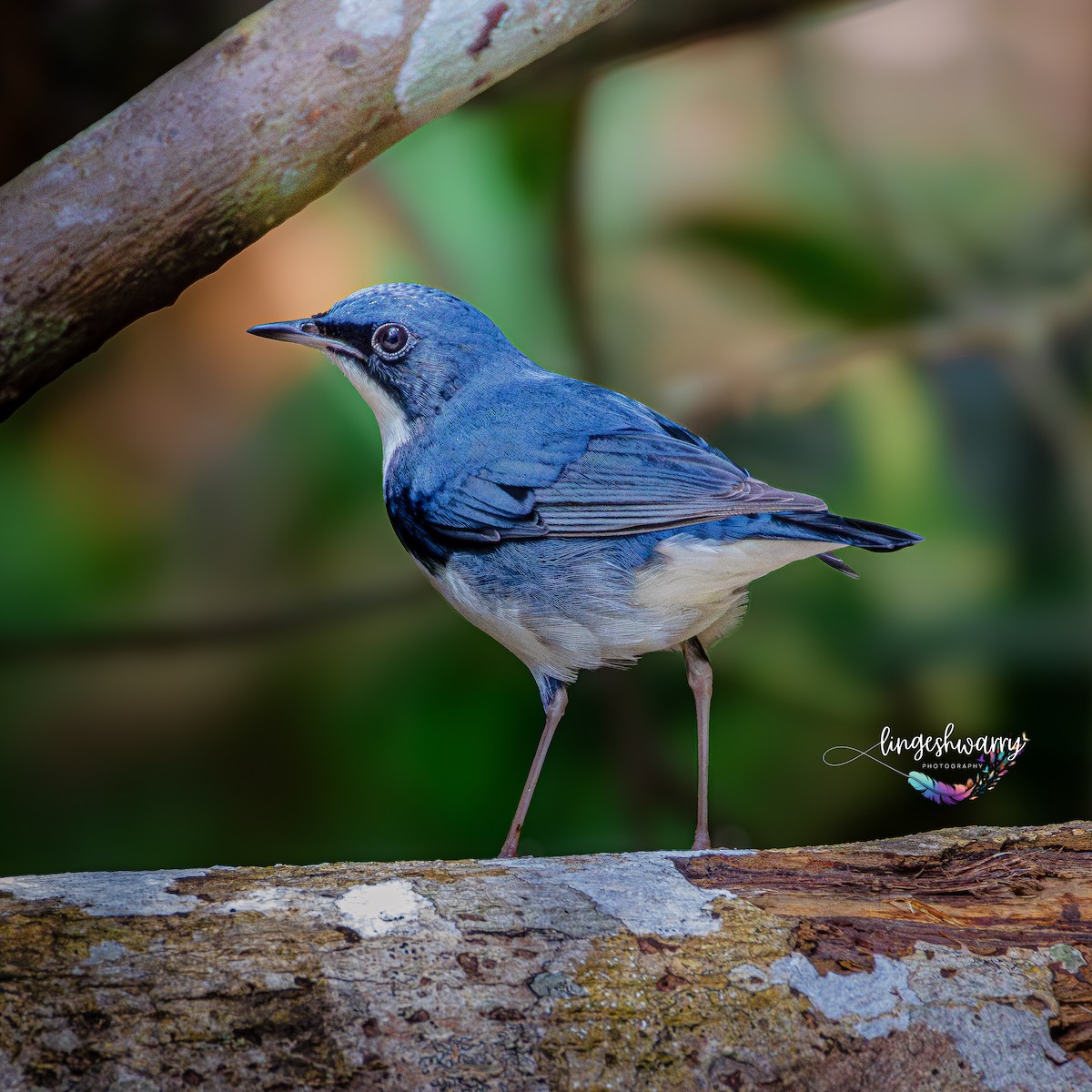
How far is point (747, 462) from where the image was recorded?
415 centimetres

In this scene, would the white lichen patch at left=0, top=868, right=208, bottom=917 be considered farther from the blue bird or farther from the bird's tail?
the bird's tail

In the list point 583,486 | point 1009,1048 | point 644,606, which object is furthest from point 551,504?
point 1009,1048

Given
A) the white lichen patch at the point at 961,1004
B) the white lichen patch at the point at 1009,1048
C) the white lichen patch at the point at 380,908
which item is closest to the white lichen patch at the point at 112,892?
the white lichen patch at the point at 380,908

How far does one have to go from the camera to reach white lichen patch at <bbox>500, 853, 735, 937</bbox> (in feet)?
5.74

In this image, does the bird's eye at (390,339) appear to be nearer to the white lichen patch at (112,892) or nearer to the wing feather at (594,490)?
the wing feather at (594,490)

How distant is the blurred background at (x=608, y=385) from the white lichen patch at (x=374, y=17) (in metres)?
1.97

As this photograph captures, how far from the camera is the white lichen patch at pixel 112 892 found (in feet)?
5.35

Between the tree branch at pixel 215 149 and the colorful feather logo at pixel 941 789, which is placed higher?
the tree branch at pixel 215 149

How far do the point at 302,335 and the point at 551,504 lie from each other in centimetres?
66

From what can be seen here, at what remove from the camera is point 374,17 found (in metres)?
A: 2.06

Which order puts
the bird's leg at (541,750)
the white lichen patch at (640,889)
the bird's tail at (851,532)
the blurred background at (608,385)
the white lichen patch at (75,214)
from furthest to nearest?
the blurred background at (608,385), the bird's leg at (541,750), the bird's tail at (851,532), the white lichen patch at (75,214), the white lichen patch at (640,889)

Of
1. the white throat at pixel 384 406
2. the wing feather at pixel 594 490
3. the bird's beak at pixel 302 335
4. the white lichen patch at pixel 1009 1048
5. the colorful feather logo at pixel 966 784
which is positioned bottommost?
the colorful feather logo at pixel 966 784

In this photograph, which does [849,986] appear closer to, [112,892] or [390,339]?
[112,892]

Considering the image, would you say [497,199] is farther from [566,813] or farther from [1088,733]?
[1088,733]
